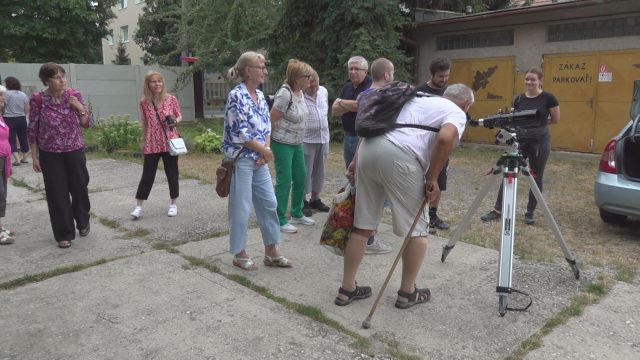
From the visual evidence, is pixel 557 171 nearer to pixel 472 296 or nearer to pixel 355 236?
pixel 472 296

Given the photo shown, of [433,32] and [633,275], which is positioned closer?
[633,275]

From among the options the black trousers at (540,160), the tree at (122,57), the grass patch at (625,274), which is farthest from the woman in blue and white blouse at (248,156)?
the tree at (122,57)

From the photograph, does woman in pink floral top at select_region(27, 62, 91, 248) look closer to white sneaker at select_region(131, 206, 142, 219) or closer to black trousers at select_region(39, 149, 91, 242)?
black trousers at select_region(39, 149, 91, 242)

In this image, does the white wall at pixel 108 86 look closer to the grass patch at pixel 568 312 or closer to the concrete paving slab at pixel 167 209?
the concrete paving slab at pixel 167 209

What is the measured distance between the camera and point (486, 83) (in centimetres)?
1249

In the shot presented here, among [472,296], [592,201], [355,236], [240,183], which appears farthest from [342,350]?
[592,201]

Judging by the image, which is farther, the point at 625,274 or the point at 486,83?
the point at 486,83

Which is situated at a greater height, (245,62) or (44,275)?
(245,62)

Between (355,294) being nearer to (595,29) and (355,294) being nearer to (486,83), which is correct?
(595,29)

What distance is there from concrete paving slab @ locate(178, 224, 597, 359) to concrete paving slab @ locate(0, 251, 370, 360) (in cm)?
30

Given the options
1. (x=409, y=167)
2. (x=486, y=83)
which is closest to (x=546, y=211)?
(x=409, y=167)

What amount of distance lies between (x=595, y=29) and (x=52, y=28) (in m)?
22.2

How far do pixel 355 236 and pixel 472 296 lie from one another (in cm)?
103

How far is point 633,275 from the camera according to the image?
412cm
